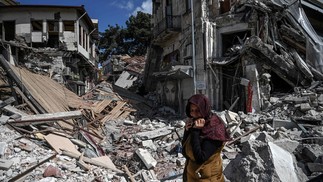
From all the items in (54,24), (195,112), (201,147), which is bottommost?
(201,147)

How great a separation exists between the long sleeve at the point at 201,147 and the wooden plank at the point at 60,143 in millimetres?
5159

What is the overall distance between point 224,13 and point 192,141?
1322cm

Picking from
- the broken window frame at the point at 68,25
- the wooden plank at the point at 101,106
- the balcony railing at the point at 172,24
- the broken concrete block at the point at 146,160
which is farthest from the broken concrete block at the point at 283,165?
the broken window frame at the point at 68,25

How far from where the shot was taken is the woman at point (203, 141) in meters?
2.51

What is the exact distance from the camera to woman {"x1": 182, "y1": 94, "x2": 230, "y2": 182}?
251 cm

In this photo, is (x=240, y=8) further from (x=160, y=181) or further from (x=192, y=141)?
(x=192, y=141)

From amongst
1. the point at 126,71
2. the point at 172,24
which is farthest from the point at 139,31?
the point at 172,24

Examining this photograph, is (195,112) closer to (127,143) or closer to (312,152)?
(312,152)

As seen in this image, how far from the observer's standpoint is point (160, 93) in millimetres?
19375

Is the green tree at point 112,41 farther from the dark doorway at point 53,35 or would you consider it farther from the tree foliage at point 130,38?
the dark doorway at point 53,35

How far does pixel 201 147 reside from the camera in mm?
2525

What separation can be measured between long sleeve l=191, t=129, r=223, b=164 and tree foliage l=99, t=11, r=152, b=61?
117ft

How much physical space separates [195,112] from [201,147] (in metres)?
0.34

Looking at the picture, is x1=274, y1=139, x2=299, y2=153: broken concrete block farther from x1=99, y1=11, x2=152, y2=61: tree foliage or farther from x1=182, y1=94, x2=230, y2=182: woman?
x1=99, y1=11, x2=152, y2=61: tree foliage
